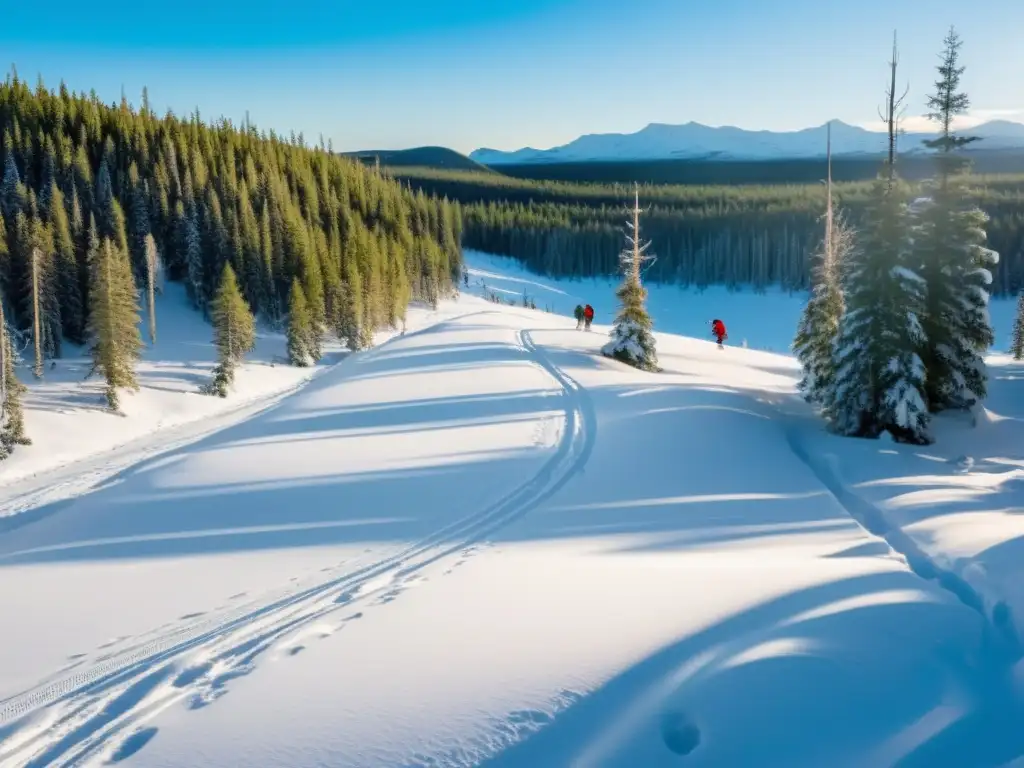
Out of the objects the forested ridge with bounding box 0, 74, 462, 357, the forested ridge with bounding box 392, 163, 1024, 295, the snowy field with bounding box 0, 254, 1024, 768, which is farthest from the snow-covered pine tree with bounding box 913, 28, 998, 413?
the forested ridge with bounding box 392, 163, 1024, 295

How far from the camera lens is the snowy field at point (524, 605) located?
5.36 metres

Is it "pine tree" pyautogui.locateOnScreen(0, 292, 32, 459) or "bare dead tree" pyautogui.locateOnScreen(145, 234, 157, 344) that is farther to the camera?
"bare dead tree" pyautogui.locateOnScreen(145, 234, 157, 344)

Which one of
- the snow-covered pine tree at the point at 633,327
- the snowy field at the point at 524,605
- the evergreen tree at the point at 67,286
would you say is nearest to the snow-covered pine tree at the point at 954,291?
the snowy field at the point at 524,605

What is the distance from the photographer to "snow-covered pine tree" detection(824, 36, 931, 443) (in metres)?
19.2

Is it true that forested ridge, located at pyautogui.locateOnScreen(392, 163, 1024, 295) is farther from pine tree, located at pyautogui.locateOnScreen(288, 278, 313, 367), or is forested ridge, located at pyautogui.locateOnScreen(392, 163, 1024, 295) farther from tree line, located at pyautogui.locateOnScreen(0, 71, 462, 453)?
pine tree, located at pyautogui.locateOnScreen(288, 278, 313, 367)

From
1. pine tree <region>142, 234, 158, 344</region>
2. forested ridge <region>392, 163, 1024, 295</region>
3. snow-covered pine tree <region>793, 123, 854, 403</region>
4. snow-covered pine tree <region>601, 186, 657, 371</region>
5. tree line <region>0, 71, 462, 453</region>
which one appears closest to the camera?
snow-covered pine tree <region>793, 123, 854, 403</region>

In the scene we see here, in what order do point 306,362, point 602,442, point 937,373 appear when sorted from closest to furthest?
point 602,442 < point 937,373 < point 306,362

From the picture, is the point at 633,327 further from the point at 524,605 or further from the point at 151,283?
the point at 151,283

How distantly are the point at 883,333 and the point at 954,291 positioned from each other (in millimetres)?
4393

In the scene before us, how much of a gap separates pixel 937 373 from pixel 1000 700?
18782 mm

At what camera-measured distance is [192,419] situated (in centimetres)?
3397

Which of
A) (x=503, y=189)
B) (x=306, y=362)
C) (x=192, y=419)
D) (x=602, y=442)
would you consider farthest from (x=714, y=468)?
(x=503, y=189)

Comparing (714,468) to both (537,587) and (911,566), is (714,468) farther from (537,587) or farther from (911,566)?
(537,587)

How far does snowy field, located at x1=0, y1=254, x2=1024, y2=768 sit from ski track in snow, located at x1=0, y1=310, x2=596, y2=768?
0.11 ft
